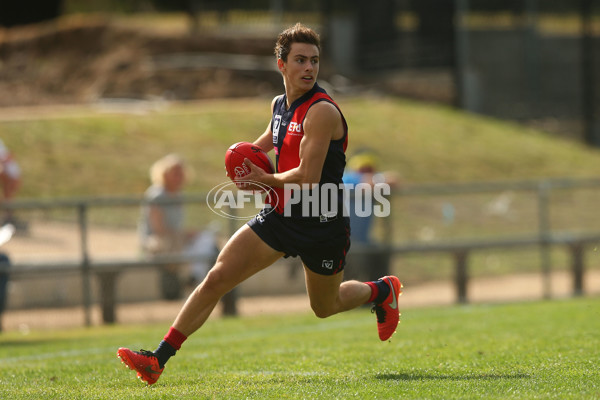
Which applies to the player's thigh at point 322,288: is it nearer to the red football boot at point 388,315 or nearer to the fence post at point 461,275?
the red football boot at point 388,315

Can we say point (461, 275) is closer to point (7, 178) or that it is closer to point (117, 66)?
point (7, 178)

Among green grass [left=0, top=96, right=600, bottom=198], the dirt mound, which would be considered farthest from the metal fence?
the dirt mound

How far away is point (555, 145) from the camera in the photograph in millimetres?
26781

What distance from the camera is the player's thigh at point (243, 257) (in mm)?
6211

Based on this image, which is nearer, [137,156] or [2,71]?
[137,156]

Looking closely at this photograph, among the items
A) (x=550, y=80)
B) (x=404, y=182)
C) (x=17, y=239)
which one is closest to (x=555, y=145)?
(x=550, y=80)

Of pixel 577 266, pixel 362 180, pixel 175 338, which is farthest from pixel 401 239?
pixel 175 338

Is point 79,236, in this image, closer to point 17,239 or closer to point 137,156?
point 17,239

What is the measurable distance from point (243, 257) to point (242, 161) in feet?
2.06

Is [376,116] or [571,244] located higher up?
[376,116]

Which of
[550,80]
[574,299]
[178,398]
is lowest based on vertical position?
[574,299]

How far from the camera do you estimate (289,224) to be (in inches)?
244

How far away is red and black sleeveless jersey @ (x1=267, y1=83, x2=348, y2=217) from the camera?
610cm

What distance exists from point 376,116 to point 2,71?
37.3 feet
